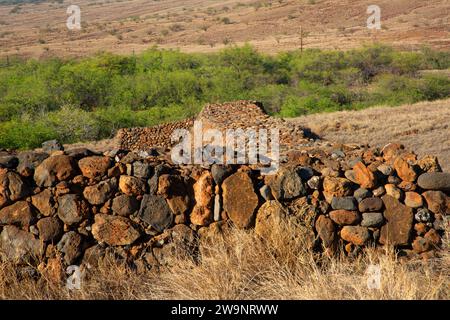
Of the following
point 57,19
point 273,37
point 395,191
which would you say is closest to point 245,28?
point 273,37

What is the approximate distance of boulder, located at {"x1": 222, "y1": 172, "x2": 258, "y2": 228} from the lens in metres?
4.73

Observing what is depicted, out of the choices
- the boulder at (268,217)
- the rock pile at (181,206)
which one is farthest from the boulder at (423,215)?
the boulder at (268,217)

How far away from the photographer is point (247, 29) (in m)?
63.8

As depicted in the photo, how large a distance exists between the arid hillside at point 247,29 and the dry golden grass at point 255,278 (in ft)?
153

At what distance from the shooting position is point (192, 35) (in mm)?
63875

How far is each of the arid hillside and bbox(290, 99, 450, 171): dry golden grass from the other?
1180 inches

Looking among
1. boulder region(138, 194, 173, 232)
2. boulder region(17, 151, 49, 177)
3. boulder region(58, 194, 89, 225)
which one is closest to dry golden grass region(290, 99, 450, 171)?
boulder region(138, 194, 173, 232)

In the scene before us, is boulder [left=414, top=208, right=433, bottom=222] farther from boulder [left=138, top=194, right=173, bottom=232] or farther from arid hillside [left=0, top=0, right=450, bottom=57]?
arid hillside [left=0, top=0, right=450, bottom=57]

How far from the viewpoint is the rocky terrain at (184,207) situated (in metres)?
4.53

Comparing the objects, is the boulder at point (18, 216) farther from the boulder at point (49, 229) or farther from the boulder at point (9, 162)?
the boulder at point (9, 162)

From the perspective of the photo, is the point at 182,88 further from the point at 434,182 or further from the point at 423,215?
the point at 423,215

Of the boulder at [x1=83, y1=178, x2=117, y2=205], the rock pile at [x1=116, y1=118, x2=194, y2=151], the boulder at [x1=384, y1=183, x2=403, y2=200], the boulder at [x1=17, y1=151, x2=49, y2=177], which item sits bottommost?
the rock pile at [x1=116, y1=118, x2=194, y2=151]

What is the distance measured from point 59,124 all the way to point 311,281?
61.8 ft

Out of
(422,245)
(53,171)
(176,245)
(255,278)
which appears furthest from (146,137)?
(255,278)
